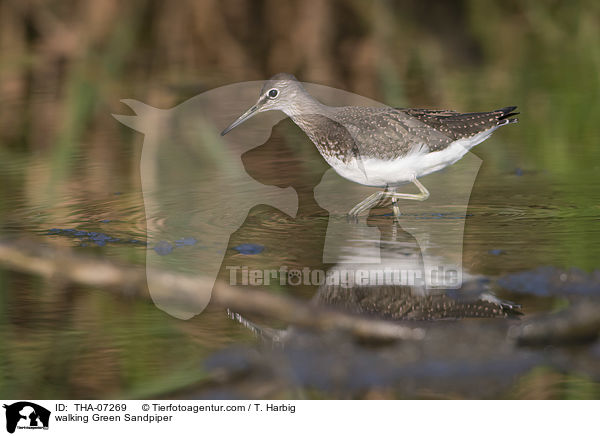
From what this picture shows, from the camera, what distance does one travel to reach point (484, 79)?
37.3 ft

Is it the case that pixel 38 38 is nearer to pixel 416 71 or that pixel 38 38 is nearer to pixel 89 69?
pixel 89 69

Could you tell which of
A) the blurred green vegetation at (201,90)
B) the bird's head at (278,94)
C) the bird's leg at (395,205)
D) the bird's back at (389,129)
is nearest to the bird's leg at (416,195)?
the bird's leg at (395,205)

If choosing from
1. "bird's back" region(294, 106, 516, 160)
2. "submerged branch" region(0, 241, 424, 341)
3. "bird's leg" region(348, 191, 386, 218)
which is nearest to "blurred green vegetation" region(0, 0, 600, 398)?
"submerged branch" region(0, 241, 424, 341)

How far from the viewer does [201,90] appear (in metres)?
11.1

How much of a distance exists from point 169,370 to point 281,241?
6.22 ft

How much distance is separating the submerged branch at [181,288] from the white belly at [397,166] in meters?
1.99

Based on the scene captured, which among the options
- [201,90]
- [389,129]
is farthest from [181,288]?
[201,90]

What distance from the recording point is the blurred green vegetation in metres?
4.33

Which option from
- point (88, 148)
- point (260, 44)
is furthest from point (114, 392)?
point (260, 44)

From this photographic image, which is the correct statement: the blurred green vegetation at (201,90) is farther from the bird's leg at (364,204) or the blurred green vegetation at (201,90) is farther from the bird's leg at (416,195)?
the bird's leg at (364,204)

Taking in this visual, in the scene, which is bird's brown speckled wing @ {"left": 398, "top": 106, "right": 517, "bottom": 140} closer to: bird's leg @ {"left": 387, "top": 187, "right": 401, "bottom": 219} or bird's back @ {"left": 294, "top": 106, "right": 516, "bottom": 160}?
bird's back @ {"left": 294, "top": 106, "right": 516, "bottom": 160}

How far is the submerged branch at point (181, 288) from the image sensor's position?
3.90 m

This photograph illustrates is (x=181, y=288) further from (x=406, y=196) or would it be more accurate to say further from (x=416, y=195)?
(x=416, y=195)

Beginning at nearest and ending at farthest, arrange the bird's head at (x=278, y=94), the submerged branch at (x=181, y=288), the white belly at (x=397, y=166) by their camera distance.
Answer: the submerged branch at (x=181, y=288)
the white belly at (x=397, y=166)
the bird's head at (x=278, y=94)
